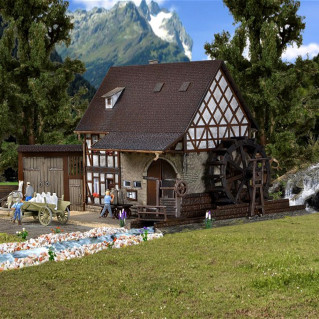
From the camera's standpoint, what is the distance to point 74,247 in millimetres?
20578

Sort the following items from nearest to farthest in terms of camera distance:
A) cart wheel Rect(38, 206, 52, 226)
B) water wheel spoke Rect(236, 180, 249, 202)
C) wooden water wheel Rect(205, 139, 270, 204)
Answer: cart wheel Rect(38, 206, 52, 226) < wooden water wheel Rect(205, 139, 270, 204) < water wheel spoke Rect(236, 180, 249, 202)

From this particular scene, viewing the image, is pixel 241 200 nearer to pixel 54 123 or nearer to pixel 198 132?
pixel 198 132

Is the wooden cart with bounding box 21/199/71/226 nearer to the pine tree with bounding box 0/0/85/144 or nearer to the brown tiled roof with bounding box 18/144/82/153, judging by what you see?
the brown tiled roof with bounding box 18/144/82/153

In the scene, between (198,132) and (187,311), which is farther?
(198,132)

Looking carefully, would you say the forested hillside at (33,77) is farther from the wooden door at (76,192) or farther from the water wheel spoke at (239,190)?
the water wheel spoke at (239,190)

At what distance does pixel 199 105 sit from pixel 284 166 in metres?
14.0

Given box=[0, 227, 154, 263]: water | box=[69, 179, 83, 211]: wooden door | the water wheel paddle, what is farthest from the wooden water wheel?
box=[69, 179, 83, 211]: wooden door

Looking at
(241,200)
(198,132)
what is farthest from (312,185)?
(198,132)

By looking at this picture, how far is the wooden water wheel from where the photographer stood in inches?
1156

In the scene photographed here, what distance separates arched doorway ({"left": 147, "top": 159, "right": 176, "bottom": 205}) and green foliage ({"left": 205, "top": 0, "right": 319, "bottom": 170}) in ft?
39.6

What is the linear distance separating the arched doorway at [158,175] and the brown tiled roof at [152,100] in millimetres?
1553

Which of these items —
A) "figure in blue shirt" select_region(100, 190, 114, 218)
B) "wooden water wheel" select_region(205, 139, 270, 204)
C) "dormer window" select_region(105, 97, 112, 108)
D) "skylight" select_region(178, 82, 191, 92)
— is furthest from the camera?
"dormer window" select_region(105, 97, 112, 108)

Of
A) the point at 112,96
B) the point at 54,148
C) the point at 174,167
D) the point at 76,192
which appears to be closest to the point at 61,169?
the point at 54,148

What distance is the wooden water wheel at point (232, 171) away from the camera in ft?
96.3
